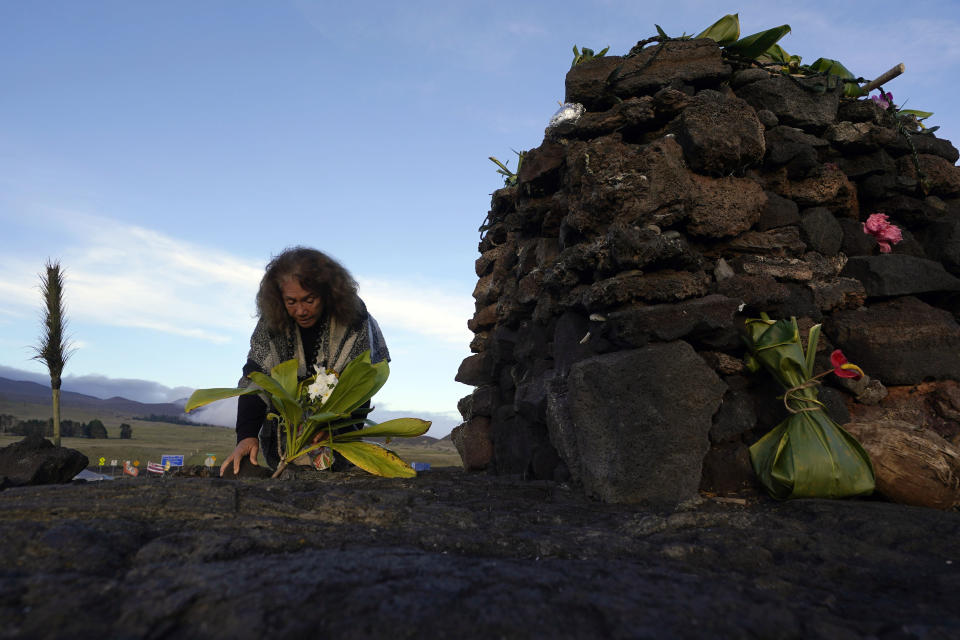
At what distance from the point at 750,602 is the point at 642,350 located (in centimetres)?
166

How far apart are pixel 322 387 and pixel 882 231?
3220 millimetres

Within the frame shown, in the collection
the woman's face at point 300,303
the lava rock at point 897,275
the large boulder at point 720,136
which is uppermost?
the large boulder at point 720,136

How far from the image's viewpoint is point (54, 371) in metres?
5.15

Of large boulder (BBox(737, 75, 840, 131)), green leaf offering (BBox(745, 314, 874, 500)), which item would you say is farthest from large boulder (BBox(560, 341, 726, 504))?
large boulder (BBox(737, 75, 840, 131))

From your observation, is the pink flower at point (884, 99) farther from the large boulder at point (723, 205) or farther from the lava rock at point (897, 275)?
the large boulder at point (723, 205)

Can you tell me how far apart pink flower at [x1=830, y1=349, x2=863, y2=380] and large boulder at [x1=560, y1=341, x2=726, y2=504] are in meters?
0.57

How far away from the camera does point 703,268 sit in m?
3.12

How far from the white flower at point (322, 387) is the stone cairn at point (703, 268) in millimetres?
1114

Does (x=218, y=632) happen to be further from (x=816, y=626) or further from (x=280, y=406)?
(x=280, y=406)

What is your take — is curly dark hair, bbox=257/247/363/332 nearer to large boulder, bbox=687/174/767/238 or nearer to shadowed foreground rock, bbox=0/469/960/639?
shadowed foreground rock, bbox=0/469/960/639

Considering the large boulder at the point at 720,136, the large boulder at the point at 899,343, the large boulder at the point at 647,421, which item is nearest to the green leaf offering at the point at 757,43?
the large boulder at the point at 720,136

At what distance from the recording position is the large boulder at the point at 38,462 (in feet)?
11.1

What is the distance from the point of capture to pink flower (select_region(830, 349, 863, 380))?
285 cm

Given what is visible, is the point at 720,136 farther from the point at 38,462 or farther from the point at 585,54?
the point at 38,462
